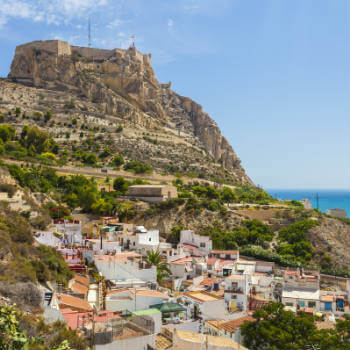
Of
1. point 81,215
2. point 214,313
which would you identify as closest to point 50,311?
point 214,313

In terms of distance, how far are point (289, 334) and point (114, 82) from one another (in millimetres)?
75667

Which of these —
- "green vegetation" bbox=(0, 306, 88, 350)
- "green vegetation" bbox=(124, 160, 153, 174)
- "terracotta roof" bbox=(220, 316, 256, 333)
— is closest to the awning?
"terracotta roof" bbox=(220, 316, 256, 333)

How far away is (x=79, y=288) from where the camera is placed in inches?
674

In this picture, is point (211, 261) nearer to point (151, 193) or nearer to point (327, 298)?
point (327, 298)

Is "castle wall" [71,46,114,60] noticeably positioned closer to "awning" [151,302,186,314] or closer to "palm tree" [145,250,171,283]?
"palm tree" [145,250,171,283]

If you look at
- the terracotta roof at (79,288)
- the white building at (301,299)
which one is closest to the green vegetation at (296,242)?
the white building at (301,299)

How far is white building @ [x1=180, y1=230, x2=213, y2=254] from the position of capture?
30.4 metres

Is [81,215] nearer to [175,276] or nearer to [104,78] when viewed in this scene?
[175,276]

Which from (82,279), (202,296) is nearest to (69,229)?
(82,279)

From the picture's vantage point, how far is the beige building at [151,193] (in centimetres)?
4009

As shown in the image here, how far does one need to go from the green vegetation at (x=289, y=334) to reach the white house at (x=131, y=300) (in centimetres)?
413

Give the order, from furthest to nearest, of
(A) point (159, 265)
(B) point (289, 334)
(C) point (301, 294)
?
(A) point (159, 265)
(C) point (301, 294)
(B) point (289, 334)

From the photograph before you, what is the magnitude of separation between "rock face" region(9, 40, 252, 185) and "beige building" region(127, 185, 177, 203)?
3820 centimetres

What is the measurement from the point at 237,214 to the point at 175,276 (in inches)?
718
